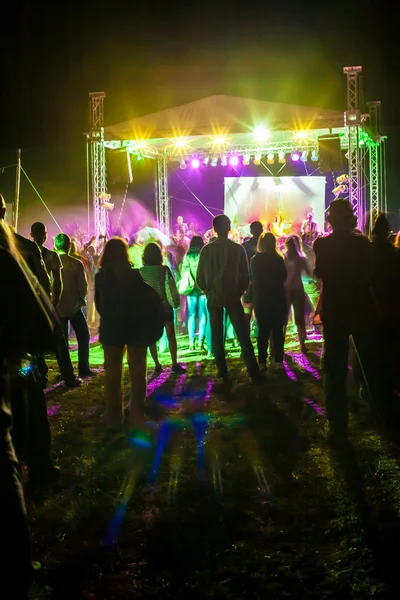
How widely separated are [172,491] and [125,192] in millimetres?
17611

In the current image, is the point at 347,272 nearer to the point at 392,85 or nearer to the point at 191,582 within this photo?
the point at 191,582

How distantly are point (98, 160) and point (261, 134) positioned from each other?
441cm

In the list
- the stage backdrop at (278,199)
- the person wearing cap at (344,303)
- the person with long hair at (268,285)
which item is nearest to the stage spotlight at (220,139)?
the stage backdrop at (278,199)

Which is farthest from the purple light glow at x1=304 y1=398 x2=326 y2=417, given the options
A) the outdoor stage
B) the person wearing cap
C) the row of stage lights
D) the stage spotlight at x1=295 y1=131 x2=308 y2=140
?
the row of stage lights

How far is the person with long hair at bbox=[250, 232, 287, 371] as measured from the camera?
24.0ft

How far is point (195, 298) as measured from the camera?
929cm

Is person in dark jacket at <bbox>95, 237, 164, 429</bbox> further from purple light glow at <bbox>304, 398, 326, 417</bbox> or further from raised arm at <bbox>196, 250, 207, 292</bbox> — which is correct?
raised arm at <bbox>196, 250, 207, 292</bbox>

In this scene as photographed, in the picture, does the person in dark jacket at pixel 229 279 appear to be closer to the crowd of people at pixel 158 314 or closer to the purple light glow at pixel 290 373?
the crowd of people at pixel 158 314

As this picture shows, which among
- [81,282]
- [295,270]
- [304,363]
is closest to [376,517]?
[304,363]

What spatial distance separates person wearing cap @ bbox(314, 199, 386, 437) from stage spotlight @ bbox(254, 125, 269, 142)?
10048mm

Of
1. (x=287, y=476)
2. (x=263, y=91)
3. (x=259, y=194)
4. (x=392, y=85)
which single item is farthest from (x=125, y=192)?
(x=287, y=476)

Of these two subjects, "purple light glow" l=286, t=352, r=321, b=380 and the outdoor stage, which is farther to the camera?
the outdoor stage

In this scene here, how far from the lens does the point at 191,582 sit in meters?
2.65

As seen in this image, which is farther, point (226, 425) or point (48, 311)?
point (226, 425)
